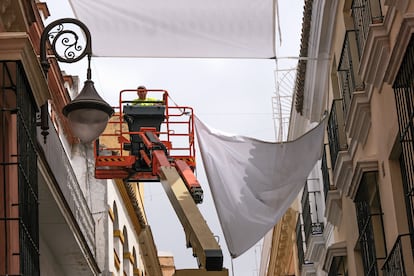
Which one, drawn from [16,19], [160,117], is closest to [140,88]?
[160,117]

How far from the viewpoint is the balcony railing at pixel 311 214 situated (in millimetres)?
22531

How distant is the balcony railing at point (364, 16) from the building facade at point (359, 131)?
0.5 inches

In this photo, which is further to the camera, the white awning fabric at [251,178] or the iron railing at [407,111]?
the white awning fabric at [251,178]

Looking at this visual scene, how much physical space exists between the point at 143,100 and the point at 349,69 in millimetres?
6786

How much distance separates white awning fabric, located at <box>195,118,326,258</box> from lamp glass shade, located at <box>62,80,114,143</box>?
3.60 m

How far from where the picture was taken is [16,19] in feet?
44.5

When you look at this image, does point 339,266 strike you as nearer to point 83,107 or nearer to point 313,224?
point 313,224

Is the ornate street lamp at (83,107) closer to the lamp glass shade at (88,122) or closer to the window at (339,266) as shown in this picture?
the lamp glass shade at (88,122)

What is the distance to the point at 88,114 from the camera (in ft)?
42.8

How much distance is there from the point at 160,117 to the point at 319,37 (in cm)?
456

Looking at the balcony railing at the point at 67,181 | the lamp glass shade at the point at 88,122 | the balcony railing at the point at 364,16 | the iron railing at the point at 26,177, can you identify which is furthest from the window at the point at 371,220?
the balcony railing at the point at 67,181

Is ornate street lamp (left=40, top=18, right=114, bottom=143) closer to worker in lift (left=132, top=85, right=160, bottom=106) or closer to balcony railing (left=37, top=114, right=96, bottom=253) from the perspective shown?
balcony railing (left=37, top=114, right=96, bottom=253)

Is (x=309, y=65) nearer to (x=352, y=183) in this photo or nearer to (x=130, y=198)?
(x=352, y=183)

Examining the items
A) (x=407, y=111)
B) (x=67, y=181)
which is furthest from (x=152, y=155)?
(x=407, y=111)
